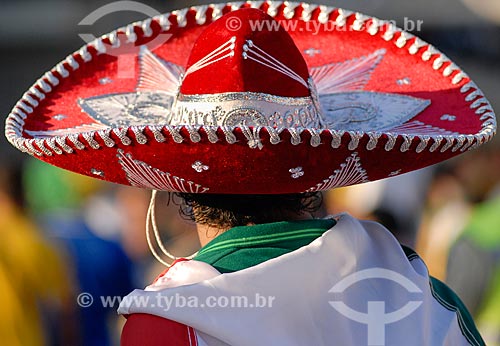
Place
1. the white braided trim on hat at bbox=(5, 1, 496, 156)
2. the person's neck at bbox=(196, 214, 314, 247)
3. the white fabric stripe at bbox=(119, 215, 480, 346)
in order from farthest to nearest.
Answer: the person's neck at bbox=(196, 214, 314, 247)
the white fabric stripe at bbox=(119, 215, 480, 346)
the white braided trim on hat at bbox=(5, 1, 496, 156)

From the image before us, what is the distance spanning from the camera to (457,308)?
2.62m

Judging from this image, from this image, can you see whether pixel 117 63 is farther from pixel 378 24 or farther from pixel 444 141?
pixel 444 141

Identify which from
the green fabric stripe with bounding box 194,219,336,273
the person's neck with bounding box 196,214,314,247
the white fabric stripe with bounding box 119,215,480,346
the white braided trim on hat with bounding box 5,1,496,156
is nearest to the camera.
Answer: the white braided trim on hat with bounding box 5,1,496,156

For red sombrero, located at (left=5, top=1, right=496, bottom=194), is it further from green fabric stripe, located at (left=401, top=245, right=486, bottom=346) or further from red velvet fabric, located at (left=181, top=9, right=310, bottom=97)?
green fabric stripe, located at (left=401, top=245, right=486, bottom=346)

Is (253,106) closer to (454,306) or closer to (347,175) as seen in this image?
(347,175)

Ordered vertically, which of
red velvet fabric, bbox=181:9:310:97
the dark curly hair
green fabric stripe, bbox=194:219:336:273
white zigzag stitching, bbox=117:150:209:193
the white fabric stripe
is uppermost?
red velvet fabric, bbox=181:9:310:97

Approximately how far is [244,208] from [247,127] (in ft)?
1.26

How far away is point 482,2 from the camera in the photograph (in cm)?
1331

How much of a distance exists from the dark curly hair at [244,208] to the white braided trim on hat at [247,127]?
34cm

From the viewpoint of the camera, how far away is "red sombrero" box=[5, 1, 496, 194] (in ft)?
7.00

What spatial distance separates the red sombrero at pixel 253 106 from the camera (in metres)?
2.13

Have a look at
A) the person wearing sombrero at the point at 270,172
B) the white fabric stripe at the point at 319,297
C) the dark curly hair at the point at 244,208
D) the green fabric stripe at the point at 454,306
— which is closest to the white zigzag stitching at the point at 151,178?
the person wearing sombrero at the point at 270,172

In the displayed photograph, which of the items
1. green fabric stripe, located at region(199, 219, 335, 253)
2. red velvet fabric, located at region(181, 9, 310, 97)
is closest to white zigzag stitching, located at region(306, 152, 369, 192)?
green fabric stripe, located at region(199, 219, 335, 253)

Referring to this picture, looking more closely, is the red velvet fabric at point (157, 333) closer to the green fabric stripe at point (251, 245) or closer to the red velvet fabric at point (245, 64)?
the green fabric stripe at point (251, 245)
